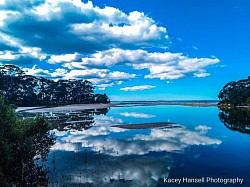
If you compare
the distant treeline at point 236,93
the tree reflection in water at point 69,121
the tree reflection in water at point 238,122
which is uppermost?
the distant treeline at point 236,93

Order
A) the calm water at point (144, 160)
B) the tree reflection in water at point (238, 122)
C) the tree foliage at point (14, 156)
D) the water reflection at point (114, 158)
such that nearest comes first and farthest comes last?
the tree foliage at point (14, 156)
the water reflection at point (114, 158)
the calm water at point (144, 160)
the tree reflection in water at point (238, 122)

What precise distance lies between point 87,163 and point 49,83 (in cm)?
12428

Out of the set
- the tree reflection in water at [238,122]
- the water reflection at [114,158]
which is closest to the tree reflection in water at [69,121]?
the water reflection at [114,158]

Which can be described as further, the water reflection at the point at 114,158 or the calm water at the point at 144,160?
→ the calm water at the point at 144,160

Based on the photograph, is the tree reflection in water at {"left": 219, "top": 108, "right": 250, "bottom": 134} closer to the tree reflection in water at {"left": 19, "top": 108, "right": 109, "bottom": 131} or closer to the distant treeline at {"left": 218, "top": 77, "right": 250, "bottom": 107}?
the tree reflection in water at {"left": 19, "top": 108, "right": 109, "bottom": 131}

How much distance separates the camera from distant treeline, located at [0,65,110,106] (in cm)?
10550

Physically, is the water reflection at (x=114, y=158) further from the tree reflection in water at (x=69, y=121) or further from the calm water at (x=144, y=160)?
the tree reflection in water at (x=69, y=121)

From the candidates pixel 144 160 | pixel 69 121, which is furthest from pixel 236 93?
pixel 144 160

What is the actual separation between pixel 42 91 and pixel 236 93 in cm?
10759

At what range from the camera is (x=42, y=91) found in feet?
431

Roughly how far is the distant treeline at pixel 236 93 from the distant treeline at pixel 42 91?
279ft

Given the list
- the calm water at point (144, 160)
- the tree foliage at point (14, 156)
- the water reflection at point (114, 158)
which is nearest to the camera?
the tree foliage at point (14, 156)

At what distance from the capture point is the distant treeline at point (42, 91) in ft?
346

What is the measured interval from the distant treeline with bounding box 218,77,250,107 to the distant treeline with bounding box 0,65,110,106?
279 feet
